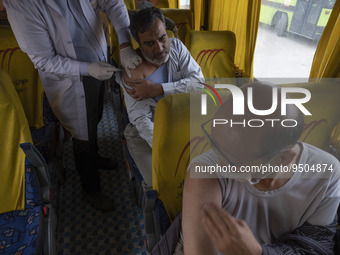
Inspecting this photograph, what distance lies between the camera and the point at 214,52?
2.53 m

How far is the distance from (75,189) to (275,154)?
6.39 feet

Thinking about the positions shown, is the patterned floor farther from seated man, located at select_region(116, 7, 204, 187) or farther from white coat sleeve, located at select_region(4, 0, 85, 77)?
white coat sleeve, located at select_region(4, 0, 85, 77)

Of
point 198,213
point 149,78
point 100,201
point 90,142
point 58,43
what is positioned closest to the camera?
point 198,213

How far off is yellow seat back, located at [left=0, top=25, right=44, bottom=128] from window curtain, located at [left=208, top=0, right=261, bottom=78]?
1976 mm

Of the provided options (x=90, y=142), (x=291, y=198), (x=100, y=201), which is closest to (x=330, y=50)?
(x=291, y=198)

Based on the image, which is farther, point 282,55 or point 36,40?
point 282,55

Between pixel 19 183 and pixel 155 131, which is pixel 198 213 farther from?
pixel 19 183

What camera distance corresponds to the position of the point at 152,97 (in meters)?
1.59

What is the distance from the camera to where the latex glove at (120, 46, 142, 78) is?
5.08 feet

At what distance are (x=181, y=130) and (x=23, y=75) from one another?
1.55 m

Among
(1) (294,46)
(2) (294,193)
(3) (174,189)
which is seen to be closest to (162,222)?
(3) (174,189)

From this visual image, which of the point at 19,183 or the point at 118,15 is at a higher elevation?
the point at 118,15

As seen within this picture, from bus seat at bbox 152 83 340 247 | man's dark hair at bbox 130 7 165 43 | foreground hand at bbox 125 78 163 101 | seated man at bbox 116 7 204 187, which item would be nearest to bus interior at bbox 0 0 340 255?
bus seat at bbox 152 83 340 247

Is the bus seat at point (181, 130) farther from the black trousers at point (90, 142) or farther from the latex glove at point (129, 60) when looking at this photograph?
the black trousers at point (90, 142)
